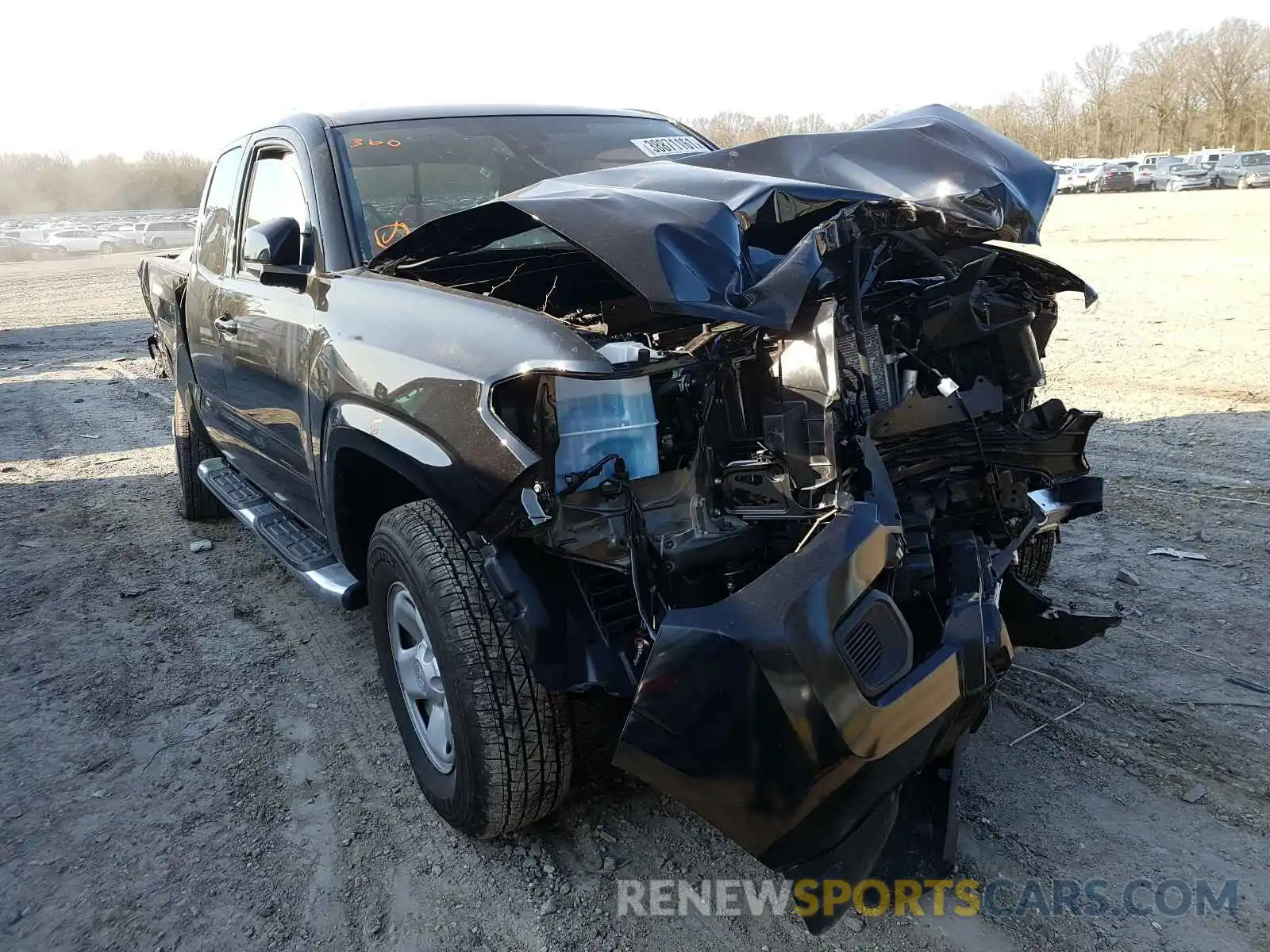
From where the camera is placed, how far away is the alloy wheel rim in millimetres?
2578

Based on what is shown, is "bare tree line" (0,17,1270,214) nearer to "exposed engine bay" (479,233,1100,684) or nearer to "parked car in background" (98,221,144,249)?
"parked car in background" (98,221,144,249)

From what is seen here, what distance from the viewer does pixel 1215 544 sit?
13.7 ft

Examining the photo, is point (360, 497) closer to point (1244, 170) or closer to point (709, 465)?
point (709, 465)

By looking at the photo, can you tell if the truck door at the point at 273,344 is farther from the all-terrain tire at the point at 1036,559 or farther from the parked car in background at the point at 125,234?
the parked car in background at the point at 125,234

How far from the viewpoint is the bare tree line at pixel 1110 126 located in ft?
185

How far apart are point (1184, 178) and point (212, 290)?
42.9m

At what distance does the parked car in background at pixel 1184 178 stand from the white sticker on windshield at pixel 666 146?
41000 millimetres

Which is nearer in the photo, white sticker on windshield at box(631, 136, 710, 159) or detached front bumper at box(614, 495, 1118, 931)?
detached front bumper at box(614, 495, 1118, 931)

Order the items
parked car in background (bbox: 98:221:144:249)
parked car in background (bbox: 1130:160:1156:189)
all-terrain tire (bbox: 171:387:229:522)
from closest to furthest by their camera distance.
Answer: all-terrain tire (bbox: 171:387:229:522), parked car in background (bbox: 98:221:144:249), parked car in background (bbox: 1130:160:1156:189)

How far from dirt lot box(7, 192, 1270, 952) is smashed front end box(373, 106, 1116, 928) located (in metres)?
0.46

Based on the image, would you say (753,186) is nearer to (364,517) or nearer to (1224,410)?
(364,517)

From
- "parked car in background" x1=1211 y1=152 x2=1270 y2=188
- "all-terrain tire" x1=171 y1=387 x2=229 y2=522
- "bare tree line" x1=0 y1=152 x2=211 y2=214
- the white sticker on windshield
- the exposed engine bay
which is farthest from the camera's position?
"bare tree line" x1=0 y1=152 x2=211 y2=214

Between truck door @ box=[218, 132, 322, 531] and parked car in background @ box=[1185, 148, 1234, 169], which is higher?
parked car in background @ box=[1185, 148, 1234, 169]

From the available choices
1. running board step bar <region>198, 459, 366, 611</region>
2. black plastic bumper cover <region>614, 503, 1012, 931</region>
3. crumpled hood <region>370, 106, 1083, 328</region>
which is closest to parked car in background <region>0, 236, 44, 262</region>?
running board step bar <region>198, 459, 366, 611</region>
